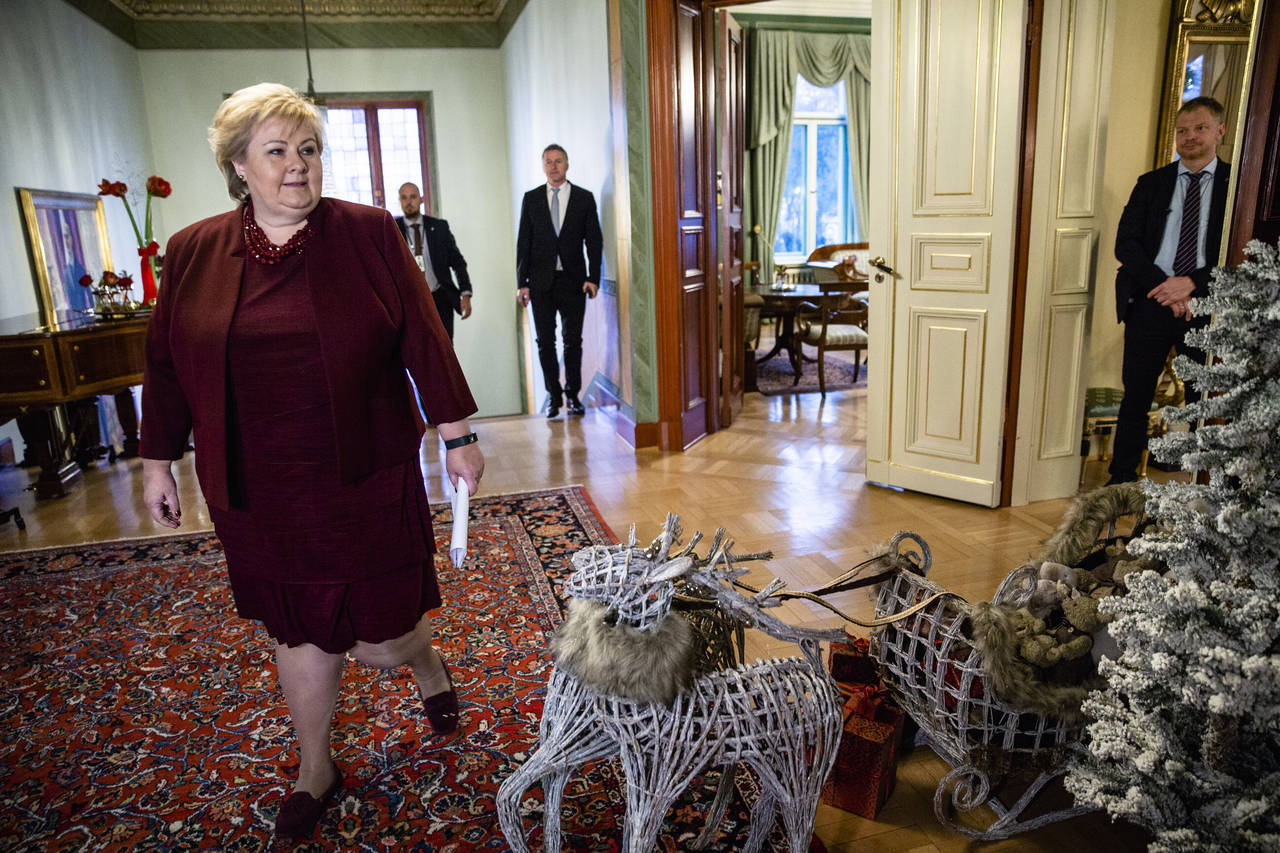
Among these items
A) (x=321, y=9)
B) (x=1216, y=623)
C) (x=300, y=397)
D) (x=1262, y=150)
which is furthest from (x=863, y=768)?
(x=321, y=9)

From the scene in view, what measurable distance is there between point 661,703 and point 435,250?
5.07 metres

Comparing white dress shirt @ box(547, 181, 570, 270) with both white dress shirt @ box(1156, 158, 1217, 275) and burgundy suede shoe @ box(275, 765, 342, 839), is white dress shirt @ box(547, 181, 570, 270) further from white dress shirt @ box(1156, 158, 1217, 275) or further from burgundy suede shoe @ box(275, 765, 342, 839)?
burgundy suede shoe @ box(275, 765, 342, 839)

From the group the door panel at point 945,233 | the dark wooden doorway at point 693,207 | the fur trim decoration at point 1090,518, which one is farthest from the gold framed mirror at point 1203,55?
the fur trim decoration at point 1090,518

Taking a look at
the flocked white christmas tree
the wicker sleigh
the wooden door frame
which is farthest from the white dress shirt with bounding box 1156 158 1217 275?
the flocked white christmas tree

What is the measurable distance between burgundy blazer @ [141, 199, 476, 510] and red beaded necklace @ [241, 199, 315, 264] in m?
0.02

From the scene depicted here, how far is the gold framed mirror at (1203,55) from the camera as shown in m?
4.22

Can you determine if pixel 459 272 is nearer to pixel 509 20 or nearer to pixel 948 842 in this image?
pixel 509 20

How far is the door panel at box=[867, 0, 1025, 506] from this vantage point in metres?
3.54

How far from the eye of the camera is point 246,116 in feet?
5.38

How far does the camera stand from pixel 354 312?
170cm

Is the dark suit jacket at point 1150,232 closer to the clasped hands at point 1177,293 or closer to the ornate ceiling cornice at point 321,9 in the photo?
the clasped hands at point 1177,293

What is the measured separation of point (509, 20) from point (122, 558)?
21.8 feet

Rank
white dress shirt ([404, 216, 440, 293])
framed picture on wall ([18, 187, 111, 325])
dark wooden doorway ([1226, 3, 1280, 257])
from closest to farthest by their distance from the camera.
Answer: dark wooden doorway ([1226, 3, 1280, 257]) → framed picture on wall ([18, 187, 111, 325]) → white dress shirt ([404, 216, 440, 293])

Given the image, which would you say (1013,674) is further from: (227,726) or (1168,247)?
(1168,247)
